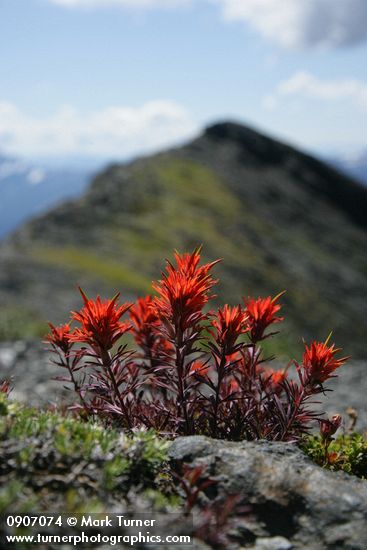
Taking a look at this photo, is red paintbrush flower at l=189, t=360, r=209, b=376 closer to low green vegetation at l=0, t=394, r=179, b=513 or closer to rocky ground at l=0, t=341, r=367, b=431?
low green vegetation at l=0, t=394, r=179, b=513

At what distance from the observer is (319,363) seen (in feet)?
12.3

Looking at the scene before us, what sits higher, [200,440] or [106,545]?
[200,440]

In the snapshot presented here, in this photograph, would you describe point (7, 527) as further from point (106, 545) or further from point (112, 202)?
point (112, 202)

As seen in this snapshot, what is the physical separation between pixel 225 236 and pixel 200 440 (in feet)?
128

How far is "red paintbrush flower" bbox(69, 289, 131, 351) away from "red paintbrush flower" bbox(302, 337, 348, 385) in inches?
49.8

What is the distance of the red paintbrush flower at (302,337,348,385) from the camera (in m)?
3.71

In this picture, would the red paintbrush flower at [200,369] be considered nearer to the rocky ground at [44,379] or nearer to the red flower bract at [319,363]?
the red flower bract at [319,363]

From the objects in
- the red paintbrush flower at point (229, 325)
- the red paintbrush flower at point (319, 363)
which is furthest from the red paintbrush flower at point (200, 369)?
the red paintbrush flower at point (319, 363)

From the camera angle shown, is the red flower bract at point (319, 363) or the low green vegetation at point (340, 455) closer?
the red flower bract at point (319, 363)

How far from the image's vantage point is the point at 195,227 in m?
40.1

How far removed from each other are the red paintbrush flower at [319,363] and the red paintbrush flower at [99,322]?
127 centimetres

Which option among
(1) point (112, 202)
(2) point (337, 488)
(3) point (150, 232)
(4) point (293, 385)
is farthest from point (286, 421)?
(1) point (112, 202)

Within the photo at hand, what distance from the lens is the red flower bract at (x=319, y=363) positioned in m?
3.71

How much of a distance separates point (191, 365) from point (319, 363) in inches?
35.2
